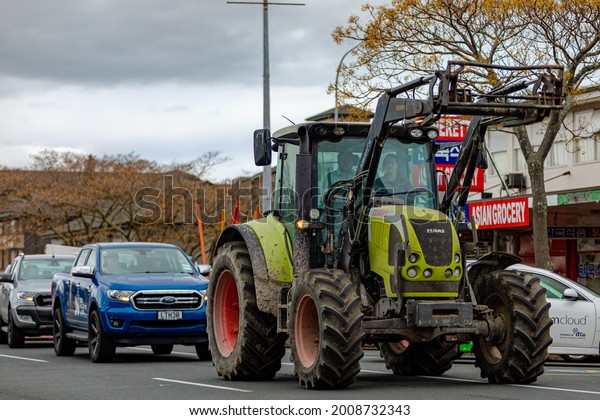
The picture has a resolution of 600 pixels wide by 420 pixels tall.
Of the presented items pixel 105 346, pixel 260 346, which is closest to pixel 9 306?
pixel 105 346

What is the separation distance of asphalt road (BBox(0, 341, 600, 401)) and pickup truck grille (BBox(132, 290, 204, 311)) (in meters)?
0.87

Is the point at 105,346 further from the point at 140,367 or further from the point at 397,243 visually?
the point at 397,243

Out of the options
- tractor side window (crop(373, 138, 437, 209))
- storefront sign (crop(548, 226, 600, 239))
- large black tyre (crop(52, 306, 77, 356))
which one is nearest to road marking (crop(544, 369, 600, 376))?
tractor side window (crop(373, 138, 437, 209))

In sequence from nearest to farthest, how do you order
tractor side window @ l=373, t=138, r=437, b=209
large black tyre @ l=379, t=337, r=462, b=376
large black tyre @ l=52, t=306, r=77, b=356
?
tractor side window @ l=373, t=138, r=437, b=209 → large black tyre @ l=379, t=337, r=462, b=376 → large black tyre @ l=52, t=306, r=77, b=356

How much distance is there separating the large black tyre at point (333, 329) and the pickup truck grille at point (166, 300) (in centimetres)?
636

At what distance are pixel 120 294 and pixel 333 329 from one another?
7.44 meters

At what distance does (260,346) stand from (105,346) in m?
5.12

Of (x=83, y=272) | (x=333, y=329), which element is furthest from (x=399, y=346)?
(x=83, y=272)

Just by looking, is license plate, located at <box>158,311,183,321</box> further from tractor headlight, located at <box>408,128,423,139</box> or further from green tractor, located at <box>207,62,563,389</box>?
tractor headlight, located at <box>408,128,423,139</box>

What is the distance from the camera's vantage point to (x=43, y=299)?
79.0ft

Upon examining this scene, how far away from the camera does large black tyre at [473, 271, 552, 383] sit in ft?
42.8

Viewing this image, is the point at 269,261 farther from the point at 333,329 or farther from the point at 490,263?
the point at 490,263

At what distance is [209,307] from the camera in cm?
1582

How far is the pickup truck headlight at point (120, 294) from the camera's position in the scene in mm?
18891
